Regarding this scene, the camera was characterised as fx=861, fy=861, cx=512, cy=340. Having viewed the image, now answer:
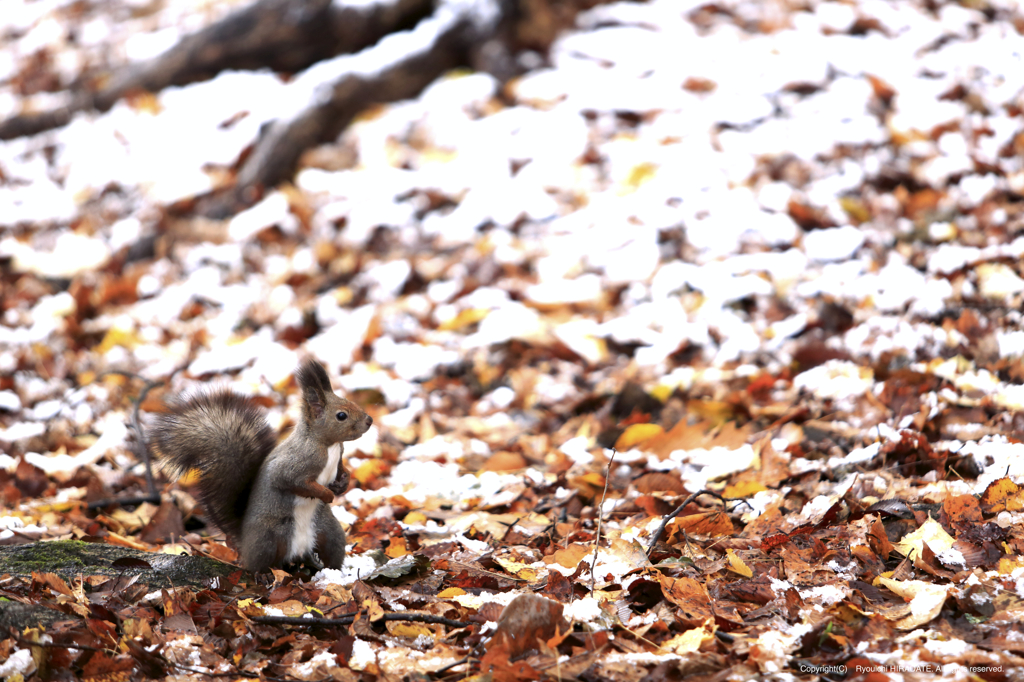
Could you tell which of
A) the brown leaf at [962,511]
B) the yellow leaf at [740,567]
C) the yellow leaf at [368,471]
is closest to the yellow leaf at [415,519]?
the yellow leaf at [368,471]

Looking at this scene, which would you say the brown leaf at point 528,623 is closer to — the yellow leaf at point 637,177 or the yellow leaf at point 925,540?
the yellow leaf at point 925,540

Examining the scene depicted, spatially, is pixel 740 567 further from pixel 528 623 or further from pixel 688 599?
pixel 528 623

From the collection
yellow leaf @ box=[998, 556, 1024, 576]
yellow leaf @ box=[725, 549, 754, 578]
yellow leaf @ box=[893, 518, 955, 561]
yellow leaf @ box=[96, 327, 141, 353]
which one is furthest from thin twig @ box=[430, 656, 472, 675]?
yellow leaf @ box=[96, 327, 141, 353]

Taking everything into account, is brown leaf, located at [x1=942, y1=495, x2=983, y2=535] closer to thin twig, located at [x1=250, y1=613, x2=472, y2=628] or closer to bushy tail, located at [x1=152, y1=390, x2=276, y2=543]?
thin twig, located at [x1=250, y1=613, x2=472, y2=628]

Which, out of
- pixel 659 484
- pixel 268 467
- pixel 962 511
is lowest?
pixel 659 484

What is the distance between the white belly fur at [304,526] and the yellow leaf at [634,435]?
1486 mm

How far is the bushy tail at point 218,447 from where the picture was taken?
8.68 feet

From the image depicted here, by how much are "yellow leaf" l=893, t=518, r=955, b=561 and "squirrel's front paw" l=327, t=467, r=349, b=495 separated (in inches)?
65.7

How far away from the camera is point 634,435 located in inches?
148

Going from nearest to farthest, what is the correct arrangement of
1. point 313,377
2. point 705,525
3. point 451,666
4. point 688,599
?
point 451,666 → point 688,599 → point 313,377 → point 705,525

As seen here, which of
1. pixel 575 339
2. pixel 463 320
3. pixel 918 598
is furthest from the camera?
pixel 463 320

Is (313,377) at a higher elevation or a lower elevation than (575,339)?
higher

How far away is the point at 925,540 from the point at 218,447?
2.10 metres

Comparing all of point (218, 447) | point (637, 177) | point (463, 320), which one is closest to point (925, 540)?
point (218, 447)
